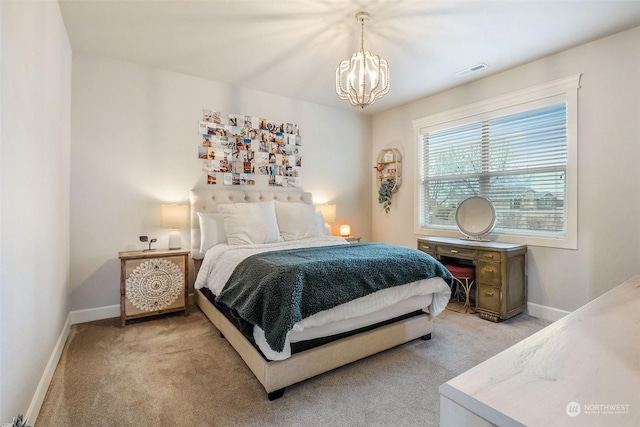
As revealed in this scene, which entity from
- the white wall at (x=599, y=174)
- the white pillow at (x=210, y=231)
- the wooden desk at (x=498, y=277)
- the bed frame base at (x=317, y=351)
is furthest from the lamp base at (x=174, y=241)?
the white wall at (x=599, y=174)

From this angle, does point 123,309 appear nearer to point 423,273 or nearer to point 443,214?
point 423,273

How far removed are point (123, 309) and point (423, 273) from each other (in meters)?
2.69

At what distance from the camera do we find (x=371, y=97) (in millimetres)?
2451

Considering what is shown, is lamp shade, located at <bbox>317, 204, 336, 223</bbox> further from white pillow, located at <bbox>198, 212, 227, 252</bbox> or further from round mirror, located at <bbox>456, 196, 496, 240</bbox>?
round mirror, located at <bbox>456, 196, 496, 240</bbox>

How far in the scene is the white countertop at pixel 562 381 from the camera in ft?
1.77

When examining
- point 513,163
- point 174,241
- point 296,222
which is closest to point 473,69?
point 513,163

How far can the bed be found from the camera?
1.80 meters

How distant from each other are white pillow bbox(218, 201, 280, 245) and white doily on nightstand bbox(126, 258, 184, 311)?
2.08 ft

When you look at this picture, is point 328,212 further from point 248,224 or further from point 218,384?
point 218,384

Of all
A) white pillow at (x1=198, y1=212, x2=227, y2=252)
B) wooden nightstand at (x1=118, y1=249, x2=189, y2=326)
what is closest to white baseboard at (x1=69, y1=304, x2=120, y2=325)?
wooden nightstand at (x1=118, y1=249, x2=189, y2=326)

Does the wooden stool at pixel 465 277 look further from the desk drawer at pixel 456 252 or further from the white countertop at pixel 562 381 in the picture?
the white countertop at pixel 562 381

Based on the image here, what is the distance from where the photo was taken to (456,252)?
10.8 ft

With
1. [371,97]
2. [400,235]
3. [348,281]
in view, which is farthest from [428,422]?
[400,235]

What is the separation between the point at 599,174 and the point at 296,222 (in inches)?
115
